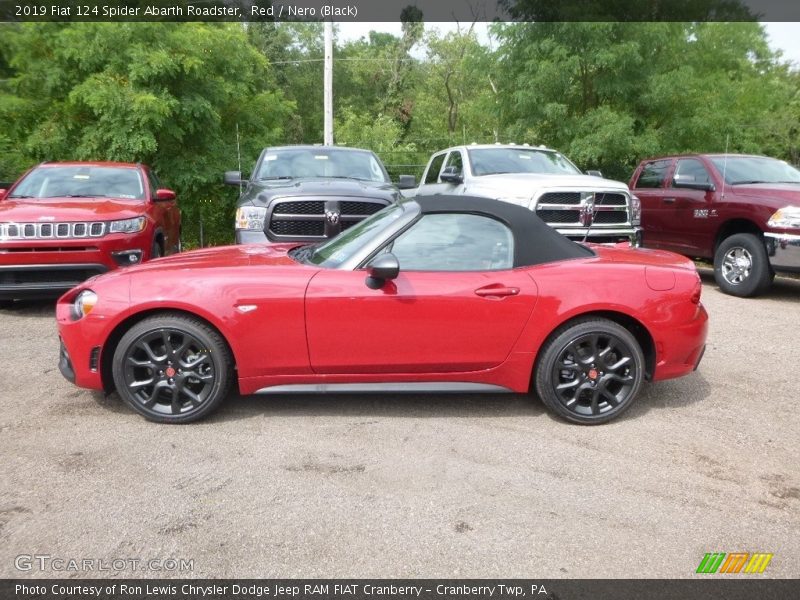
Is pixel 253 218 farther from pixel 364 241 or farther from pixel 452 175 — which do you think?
pixel 452 175

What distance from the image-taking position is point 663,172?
10.6 m

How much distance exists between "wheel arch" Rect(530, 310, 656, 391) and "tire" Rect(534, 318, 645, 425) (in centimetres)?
2

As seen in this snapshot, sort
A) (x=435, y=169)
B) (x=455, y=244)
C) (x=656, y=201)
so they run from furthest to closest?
1. (x=435, y=169)
2. (x=656, y=201)
3. (x=455, y=244)

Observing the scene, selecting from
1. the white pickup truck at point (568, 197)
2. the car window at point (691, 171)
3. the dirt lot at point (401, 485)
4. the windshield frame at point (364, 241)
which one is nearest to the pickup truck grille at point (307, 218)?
the white pickup truck at point (568, 197)

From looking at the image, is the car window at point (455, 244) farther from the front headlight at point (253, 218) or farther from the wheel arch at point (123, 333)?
the front headlight at point (253, 218)

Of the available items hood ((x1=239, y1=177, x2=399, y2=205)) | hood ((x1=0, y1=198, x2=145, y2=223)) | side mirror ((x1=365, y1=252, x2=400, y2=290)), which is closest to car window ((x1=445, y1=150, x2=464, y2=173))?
hood ((x1=239, y1=177, x2=399, y2=205))

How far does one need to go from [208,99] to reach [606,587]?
11.9 meters

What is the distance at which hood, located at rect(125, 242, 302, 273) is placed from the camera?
434cm

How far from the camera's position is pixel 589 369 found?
13.9ft

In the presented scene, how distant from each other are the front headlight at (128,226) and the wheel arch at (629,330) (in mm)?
4878

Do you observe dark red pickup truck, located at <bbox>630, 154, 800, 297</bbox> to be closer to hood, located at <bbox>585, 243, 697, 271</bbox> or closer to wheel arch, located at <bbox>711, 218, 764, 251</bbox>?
wheel arch, located at <bbox>711, 218, 764, 251</bbox>

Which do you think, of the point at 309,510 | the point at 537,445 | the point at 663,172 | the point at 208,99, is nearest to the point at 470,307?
the point at 537,445

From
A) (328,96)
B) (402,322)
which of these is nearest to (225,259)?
(402,322)

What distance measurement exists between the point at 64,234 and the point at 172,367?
140 inches
